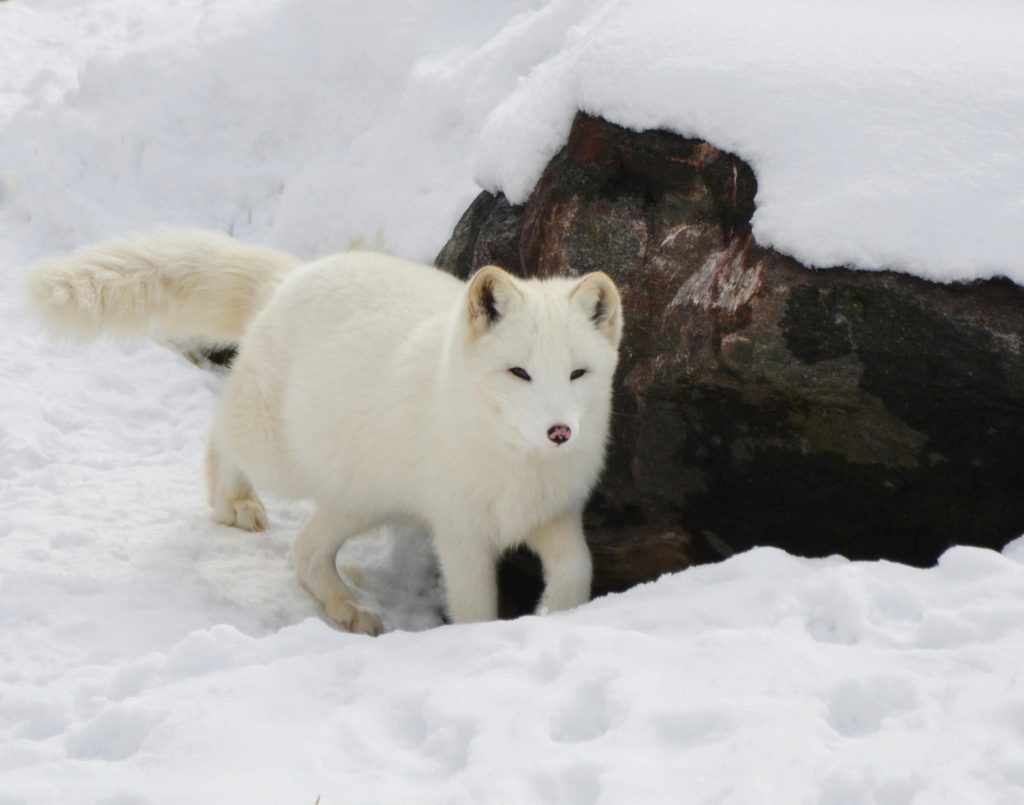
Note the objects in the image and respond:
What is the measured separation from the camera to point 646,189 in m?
4.39

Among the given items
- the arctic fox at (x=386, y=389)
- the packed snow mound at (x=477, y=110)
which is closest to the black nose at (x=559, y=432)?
the arctic fox at (x=386, y=389)

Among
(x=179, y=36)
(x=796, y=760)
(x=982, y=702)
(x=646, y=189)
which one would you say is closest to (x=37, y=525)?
(x=646, y=189)

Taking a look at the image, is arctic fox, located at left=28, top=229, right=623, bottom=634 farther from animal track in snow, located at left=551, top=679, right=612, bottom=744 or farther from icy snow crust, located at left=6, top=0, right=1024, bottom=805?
animal track in snow, located at left=551, top=679, right=612, bottom=744

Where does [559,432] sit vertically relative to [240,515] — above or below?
above

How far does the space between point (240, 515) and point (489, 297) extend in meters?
1.77

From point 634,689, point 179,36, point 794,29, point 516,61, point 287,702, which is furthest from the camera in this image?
point 179,36

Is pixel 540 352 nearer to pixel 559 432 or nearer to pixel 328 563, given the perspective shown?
pixel 559 432

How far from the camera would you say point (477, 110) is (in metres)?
5.96

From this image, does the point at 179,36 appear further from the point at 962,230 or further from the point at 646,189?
the point at 962,230

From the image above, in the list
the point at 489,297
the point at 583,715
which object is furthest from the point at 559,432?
the point at 583,715

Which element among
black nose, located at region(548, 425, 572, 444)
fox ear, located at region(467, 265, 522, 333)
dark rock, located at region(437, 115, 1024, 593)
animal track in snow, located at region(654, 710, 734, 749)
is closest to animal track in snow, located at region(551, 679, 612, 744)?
animal track in snow, located at region(654, 710, 734, 749)

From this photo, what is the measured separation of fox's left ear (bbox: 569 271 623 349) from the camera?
12.3 ft

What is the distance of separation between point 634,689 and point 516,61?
3.96 metres

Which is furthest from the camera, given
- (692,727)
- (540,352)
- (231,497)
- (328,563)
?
(231,497)
